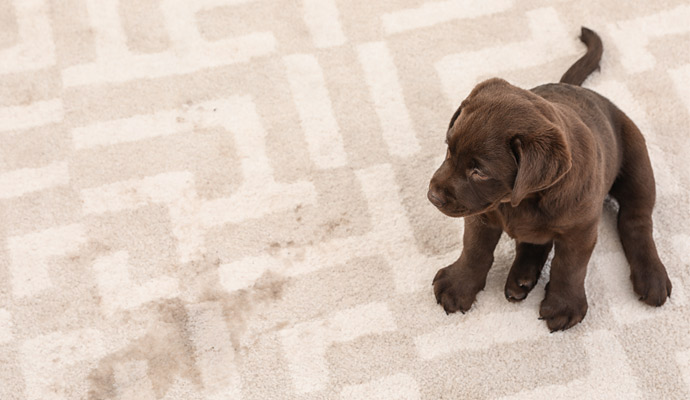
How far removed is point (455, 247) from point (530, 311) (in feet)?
0.97

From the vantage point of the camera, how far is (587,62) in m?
2.37

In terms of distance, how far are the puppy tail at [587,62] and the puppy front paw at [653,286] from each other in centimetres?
66

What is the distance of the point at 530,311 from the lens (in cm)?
206

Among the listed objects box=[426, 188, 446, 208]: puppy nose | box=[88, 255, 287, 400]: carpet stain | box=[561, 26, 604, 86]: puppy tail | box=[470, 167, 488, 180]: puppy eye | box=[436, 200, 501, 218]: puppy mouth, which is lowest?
box=[88, 255, 287, 400]: carpet stain

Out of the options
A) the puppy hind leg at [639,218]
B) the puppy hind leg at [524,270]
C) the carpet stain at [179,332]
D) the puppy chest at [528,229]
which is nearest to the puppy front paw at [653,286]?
the puppy hind leg at [639,218]

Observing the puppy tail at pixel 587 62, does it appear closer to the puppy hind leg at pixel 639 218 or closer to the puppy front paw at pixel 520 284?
the puppy hind leg at pixel 639 218

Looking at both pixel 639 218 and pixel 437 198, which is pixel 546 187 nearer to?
pixel 437 198

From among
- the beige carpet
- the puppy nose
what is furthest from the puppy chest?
the beige carpet

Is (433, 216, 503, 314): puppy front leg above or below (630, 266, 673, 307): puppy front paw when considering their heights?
above

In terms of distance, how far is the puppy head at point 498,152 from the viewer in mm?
1471

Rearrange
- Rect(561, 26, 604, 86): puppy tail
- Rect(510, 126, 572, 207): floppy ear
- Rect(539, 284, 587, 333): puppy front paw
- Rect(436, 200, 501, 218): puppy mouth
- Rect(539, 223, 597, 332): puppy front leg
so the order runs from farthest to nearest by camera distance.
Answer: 1. Rect(561, 26, 604, 86): puppy tail
2. Rect(539, 284, 587, 333): puppy front paw
3. Rect(539, 223, 597, 332): puppy front leg
4. Rect(436, 200, 501, 218): puppy mouth
5. Rect(510, 126, 572, 207): floppy ear

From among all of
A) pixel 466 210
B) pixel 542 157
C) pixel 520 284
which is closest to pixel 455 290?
pixel 520 284

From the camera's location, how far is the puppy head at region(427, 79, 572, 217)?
1471mm

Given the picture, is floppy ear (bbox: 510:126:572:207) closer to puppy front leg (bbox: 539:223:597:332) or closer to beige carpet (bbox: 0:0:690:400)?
puppy front leg (bbox: 539:223:597:332)
